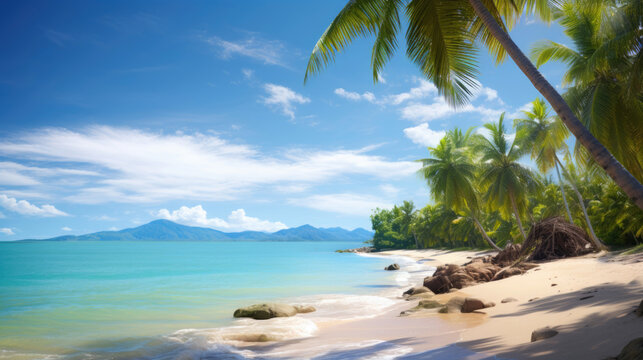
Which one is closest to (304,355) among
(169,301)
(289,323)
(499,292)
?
(289,323)

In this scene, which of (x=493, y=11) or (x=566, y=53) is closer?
(x=493, y=11)

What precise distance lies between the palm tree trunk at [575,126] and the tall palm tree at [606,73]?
3108 millimetres

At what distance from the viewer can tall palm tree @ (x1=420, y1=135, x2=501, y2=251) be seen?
26141mm

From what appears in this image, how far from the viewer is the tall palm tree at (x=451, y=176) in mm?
26141

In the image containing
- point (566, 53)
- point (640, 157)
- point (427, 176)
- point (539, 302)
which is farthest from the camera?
point (427, 176)

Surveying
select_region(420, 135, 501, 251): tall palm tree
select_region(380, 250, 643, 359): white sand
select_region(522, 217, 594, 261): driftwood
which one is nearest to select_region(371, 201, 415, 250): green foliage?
select_region(420, 135, 501, 251): tall palm tree

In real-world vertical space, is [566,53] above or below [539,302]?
above

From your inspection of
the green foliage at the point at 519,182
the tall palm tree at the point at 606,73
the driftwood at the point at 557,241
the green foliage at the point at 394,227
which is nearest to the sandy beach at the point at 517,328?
the tall palm tree at the point at 606,73

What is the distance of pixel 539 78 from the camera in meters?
5.38

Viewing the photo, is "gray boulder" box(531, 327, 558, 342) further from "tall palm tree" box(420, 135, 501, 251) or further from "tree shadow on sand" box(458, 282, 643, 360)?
"tall palm tree" box(420, 135, 501, 251)

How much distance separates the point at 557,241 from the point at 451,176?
11.1 metres

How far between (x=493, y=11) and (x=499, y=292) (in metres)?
6.73

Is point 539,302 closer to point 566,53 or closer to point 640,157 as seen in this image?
point 640,157

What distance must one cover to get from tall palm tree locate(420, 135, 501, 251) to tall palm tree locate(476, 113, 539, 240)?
1223 millimetres
